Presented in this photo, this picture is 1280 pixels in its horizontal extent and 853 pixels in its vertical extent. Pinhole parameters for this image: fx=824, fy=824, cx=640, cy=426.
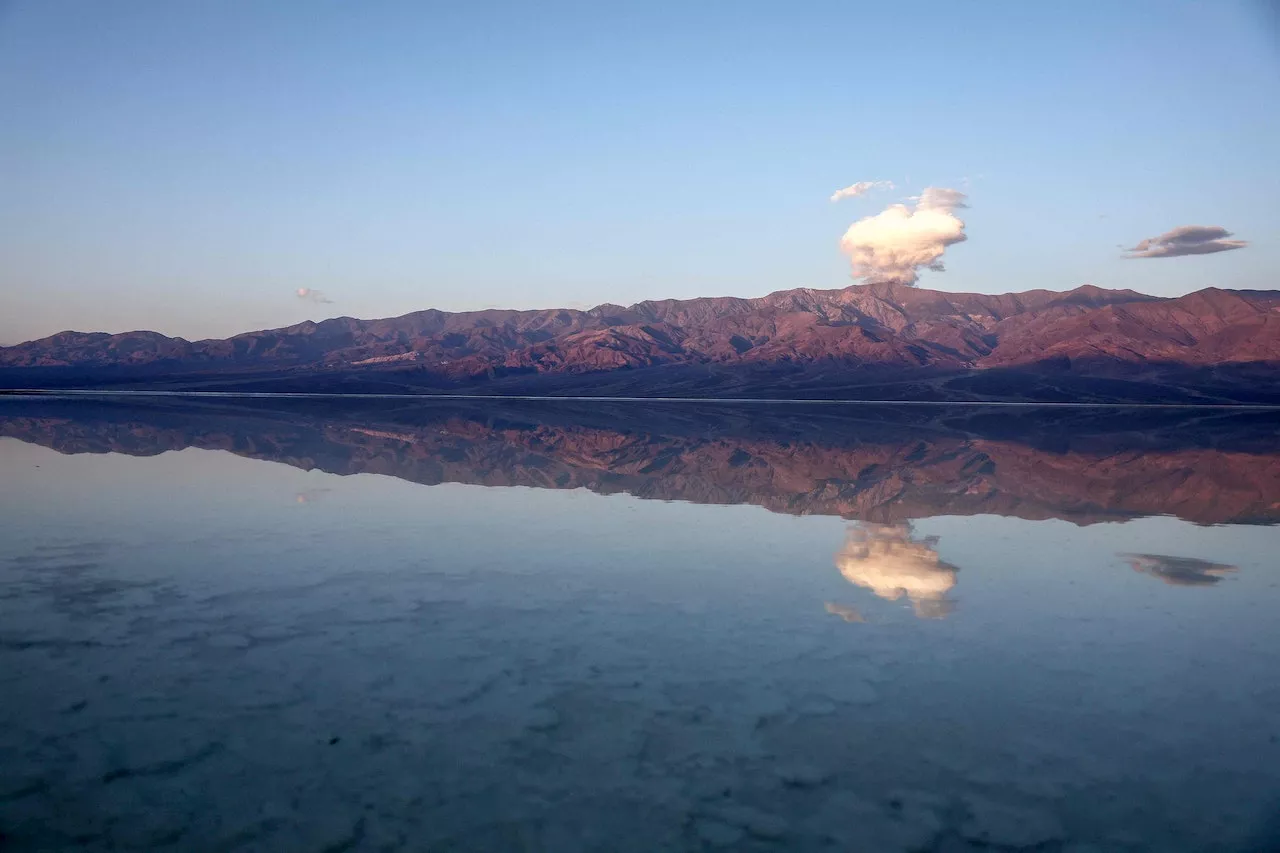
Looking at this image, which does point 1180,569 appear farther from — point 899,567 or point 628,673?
point 628,673

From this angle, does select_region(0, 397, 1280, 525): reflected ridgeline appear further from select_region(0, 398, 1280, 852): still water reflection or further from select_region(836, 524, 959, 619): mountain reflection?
select_region(0, 398, 1280, 852): still water reflection

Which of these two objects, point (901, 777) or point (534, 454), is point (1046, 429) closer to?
point (534, 454)

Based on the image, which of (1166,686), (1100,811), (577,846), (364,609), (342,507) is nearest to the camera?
(577,846)

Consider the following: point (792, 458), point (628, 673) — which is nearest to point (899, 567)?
point (628, 673)

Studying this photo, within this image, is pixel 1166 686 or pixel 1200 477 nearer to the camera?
pixel 1166 686

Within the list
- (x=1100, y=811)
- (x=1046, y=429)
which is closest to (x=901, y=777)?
(x=1100, y=811)
